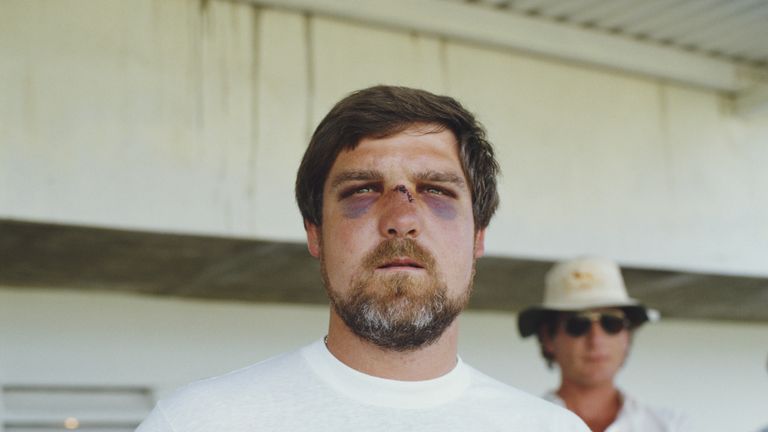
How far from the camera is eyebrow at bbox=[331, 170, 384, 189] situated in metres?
2.31

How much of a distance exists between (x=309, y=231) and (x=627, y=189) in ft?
14.5

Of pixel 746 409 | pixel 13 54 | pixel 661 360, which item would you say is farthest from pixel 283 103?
pixel 746 409

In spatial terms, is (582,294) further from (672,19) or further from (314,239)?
(314,239)

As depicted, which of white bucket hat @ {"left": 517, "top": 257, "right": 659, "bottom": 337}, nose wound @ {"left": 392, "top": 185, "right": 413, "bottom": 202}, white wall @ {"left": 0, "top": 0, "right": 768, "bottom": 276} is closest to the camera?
nose wound @ {"left": 392, "top": 185, "right": 413, "bottom": 202}

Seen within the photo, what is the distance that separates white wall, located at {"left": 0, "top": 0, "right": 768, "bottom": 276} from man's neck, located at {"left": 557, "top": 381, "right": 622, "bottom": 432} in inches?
68.1

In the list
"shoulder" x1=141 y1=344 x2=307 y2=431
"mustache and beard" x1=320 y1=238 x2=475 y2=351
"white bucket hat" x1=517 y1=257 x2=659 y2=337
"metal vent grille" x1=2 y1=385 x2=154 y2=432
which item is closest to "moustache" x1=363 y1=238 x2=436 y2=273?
"mustache and beard" x1=320 y1=238 x2=475 y2=351

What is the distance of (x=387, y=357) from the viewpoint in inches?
87.0

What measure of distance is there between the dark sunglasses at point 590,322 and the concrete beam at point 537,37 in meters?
1.93

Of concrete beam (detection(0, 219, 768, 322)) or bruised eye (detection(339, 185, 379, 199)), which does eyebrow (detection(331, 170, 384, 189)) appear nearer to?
bruised eye (detection(339, 185, 379, 199))

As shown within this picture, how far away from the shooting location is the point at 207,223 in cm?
531

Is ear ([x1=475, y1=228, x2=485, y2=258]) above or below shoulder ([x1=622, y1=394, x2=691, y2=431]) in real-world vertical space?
above

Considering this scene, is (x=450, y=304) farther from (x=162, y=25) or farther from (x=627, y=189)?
(x=627, y=189)

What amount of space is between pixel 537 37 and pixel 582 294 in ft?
6.24

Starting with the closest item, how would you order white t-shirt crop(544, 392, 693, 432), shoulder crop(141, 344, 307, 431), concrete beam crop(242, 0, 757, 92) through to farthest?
shoulder crop(141, 344, 307, 431)
white t-shirt crop(544, 392, 693, 432)
concrete beam crop(242, 0, 757, 92)
